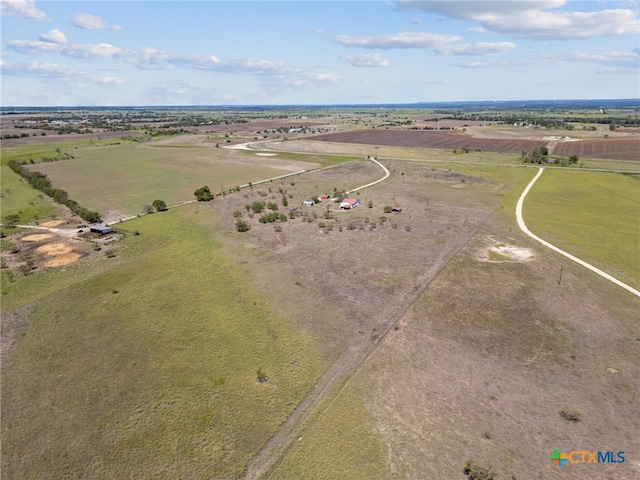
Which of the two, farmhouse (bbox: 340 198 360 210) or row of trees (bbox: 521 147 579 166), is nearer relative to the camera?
farmhouse (bbox: 340 198 360 210)

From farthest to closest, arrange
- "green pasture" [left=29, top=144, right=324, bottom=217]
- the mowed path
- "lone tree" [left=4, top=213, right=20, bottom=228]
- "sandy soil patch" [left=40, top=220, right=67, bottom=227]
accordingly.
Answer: "green pasture" [left=29, top=144, right=324, bottom=217]
"sandy soil patch" [left=40, top=220, right=67, bottom=227]
"lone tree" [left=4, top=213, right=20, bottom=228]
the mowed path

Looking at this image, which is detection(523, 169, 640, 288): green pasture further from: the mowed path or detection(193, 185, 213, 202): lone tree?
detection(193, 185, 213, 202): lone tree

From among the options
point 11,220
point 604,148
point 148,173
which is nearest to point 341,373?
point 11,220

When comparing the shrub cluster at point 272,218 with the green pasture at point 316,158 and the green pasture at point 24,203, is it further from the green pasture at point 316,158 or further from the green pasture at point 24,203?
the green pasture at point 316,158

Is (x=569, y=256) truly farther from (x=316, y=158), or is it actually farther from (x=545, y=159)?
(x=316, y=158)

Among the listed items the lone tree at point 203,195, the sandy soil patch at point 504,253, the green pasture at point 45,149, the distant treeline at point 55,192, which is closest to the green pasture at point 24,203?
the distant treeline at point 55,192

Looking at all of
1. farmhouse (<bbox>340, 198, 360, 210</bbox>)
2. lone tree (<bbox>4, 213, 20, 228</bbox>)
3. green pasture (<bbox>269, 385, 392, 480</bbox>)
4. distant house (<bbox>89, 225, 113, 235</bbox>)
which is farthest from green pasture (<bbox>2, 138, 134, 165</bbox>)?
green pasture (<bbox>269, 385, 392, 480</bbox>)

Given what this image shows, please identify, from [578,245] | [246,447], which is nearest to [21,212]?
[246,447]
